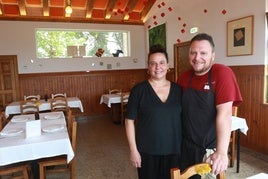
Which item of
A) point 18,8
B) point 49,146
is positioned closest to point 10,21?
point 18,8

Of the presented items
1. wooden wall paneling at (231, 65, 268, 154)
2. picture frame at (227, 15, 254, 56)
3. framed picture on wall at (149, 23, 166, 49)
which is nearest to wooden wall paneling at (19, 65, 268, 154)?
wooden wall paneling at (231, 65, 268, 154)

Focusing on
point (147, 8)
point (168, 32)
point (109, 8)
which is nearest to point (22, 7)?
point (109, 8)

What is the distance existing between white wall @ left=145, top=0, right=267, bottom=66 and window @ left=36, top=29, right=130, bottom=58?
159cm

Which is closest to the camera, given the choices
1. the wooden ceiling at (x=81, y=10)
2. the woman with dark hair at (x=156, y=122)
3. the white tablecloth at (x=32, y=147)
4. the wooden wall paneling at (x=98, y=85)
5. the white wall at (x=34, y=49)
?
the woman with dark hair at (x=156, y=122)

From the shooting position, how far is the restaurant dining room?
10.3ft

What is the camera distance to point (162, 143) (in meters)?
1.63

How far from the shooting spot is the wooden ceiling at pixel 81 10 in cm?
615

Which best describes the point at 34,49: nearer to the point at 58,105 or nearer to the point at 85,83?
Result: the point at 85,83

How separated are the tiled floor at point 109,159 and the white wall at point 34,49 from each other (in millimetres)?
2450

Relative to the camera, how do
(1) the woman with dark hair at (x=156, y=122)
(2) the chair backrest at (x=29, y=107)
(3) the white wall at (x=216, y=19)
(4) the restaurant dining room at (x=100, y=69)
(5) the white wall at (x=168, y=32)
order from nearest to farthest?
(1) the woman with dark hair at (x=156, y=122) → (4) the restaurant dining room at (x=100, y=69) → (3) the white wall at (x=216, y=19) → (5) the white wall at (x=168, y=32) → (2) the chair backrest at (x=29, y=107)

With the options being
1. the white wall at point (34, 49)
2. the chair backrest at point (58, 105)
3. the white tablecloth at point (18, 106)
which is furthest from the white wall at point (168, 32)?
the chair backrest at point (58, 105)

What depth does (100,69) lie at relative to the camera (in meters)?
7.22

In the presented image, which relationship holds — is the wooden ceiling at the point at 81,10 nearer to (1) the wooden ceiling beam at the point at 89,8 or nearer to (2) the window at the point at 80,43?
(1) the wooden ceiling beam at the point at 89,8

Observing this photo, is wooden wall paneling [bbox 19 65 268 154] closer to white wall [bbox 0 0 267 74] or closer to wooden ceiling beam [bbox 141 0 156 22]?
white wall [bbox 0 0 267 74]
